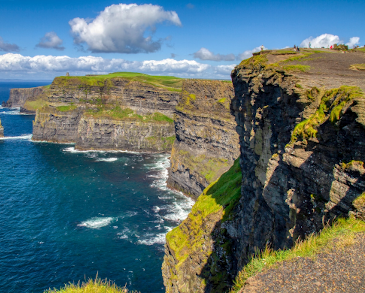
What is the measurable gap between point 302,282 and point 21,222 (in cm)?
6429

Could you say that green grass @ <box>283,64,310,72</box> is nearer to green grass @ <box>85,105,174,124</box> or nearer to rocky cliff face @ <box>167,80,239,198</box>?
rocky cliff face @ <box>167,80,239,198</box>

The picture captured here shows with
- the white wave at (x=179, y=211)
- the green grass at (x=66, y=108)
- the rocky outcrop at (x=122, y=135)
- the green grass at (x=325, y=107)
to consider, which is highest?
the green grass at (x=325, y=107)

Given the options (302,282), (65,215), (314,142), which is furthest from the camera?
(65,215)

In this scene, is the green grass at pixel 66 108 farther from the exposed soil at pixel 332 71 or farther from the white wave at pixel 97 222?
the exposed soil at pixel 332 71

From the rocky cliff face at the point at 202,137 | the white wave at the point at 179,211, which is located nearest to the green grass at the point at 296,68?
the white wave at the point at 179,211

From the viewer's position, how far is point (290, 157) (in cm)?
1593

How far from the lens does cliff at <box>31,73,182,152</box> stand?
12900 centimetres

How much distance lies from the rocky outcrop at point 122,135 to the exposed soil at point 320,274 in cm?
11640

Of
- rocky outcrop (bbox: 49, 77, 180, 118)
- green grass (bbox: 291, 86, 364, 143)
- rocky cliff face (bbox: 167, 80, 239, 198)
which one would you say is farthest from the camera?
rocky outcrop (bbox: 49, 77, 180, 118)

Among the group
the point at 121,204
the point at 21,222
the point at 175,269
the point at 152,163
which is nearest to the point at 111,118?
the point at 152,163

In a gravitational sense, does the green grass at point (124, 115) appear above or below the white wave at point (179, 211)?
above

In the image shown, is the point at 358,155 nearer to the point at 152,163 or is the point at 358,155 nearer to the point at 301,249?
the point at 301,249

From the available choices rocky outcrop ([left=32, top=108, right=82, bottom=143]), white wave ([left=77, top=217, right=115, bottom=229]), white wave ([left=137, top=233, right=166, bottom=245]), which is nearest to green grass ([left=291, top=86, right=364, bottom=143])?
white wave ([left=137, top=233, right=166, bottom=245])

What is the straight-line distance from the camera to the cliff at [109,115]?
129000 millimetres
